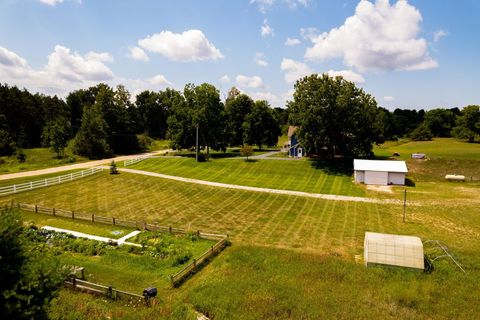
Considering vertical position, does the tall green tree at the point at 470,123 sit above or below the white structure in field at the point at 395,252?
above

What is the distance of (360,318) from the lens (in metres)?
15.4

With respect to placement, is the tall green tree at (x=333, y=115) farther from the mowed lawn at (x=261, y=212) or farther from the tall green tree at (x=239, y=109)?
the tall green tree at (x=239, y=109)

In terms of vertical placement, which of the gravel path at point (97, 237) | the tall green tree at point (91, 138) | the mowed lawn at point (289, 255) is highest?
the tall green tree at point (91, 138)

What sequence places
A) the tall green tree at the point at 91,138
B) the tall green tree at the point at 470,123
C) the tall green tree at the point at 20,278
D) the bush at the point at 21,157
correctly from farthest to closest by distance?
the tall green tree at the point at 470,123 < the tall green tree at the point at 91,138 < the bush at the point at 21,157 < the tall green tree at the point at 20,278

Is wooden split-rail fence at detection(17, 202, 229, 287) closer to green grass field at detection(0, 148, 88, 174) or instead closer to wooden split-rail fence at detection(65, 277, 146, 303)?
wooden split-rail fence at detection(65, 277, 146, 303)

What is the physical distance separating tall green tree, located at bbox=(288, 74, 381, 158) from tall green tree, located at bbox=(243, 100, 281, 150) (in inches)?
775

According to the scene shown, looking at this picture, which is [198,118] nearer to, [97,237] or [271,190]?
[271,190]

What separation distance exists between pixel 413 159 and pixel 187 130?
140ft

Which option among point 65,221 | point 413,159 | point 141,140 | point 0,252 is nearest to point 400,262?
point 0,252

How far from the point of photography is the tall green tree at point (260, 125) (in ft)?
254

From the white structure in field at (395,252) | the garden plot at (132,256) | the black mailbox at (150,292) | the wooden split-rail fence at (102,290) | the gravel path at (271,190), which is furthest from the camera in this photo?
the gravel path at (271,190)

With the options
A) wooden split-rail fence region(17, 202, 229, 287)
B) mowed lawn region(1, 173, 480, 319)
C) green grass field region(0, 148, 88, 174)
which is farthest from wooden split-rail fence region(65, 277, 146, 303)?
green grass field region(0, 148, 88, 174)

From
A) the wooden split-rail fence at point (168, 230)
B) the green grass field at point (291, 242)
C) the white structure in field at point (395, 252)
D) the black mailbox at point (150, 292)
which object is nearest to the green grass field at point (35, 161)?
the green grass field at point (291, 242)

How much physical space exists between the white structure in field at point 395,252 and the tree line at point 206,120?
3341 centimetres
